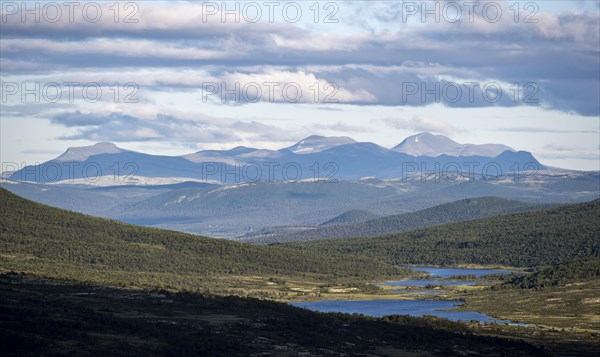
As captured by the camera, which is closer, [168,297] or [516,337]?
[516,337]

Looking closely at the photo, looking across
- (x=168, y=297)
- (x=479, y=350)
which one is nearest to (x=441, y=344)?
(x=479, y=350)

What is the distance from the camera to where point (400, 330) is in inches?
6093

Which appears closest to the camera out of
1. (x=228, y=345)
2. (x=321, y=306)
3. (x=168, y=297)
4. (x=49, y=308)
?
(x=228, y=345)

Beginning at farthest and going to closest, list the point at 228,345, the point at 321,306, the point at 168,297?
the point at 321,306
the point at 168,297
the point at 228,345

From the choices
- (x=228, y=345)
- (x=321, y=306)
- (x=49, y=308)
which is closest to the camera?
(x=228, y=345)

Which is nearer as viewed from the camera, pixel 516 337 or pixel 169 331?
pixel 169 331

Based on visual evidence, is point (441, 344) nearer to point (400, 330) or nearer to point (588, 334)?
point (400, 330)

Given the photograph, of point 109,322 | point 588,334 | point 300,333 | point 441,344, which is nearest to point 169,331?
point 109,322

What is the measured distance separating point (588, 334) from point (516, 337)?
11361mm

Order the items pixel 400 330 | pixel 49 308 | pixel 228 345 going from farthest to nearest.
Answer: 1. pixel 400 330
2. pixel 49 308
3. pixel 228 345

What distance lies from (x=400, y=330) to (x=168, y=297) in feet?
110

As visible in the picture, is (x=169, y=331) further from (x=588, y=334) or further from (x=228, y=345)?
(x=588, y=334)

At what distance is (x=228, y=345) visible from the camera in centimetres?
13075

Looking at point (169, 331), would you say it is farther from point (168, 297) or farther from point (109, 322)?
point (168, 297)
